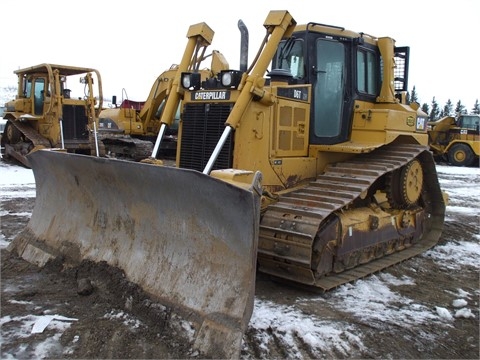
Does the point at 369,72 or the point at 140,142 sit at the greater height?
the point at 369,72

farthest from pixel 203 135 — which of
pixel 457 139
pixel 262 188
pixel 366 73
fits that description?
pixel 457 139

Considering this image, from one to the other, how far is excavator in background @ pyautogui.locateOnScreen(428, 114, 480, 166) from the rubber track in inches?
690

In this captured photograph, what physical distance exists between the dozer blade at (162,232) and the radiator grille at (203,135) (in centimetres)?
115

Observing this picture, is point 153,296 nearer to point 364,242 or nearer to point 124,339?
point 124,339

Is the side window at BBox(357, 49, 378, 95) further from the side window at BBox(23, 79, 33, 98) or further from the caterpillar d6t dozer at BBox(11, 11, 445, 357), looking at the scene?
the side window at BBox(23, 79, 33, 98)

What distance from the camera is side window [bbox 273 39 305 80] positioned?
5.93 meters

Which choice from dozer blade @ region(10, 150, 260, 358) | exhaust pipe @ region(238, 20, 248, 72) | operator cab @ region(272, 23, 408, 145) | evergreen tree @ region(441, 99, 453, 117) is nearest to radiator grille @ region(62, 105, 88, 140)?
dozer blade @ region(10, 150, 260, 358)

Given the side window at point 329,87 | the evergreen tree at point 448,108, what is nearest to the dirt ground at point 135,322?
the side window at point 329,87

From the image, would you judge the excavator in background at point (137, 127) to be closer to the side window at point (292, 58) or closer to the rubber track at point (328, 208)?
the side window at point (292, 58)

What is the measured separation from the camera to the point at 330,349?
359cm

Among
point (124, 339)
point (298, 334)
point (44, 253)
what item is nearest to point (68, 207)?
point (44, 253)

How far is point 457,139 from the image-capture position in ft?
76.3

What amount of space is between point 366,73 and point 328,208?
2499mm

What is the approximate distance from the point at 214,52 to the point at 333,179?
118 inches
